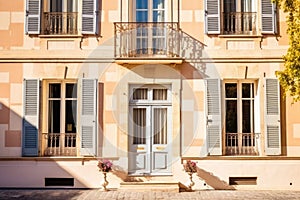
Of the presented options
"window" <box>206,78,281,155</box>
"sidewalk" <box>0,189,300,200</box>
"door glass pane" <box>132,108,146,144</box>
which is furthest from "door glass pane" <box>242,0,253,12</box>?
"sidewalk" <box>0,189,300,200</box>

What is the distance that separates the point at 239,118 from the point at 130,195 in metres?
3.77

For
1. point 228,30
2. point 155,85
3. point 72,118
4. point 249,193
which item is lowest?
point 249,193

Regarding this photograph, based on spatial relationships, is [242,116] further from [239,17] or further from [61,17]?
[61,17]

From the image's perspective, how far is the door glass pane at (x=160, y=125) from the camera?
11680 millimetres

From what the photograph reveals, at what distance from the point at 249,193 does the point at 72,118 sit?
515 centimetres

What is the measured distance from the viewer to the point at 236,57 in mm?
11516

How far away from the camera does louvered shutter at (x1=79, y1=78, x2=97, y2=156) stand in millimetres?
11242

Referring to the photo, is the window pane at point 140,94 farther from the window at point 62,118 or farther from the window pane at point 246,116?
the window pane at point 246,116

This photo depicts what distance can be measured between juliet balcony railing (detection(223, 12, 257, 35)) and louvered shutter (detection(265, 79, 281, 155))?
1.55 metres

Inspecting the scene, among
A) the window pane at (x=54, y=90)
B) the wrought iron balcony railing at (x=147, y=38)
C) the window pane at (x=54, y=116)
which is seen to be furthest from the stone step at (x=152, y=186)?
the wrought iron balcony railing at (x=147, y=38)

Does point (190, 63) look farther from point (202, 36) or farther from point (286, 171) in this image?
point (286, 171)

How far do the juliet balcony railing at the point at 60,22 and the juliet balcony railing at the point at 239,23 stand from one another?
13.9 ft

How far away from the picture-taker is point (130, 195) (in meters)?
10.3

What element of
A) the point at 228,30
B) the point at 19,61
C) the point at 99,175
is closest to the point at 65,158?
the point at 99,175
